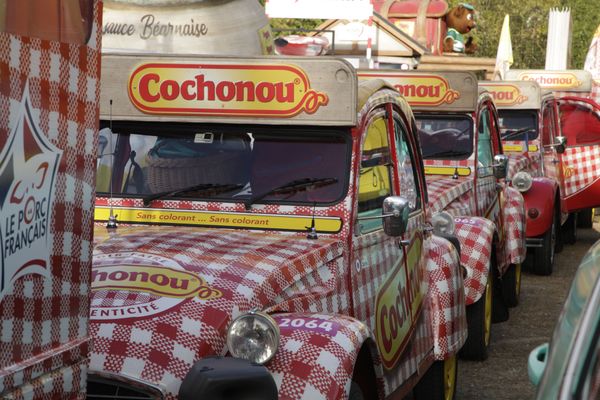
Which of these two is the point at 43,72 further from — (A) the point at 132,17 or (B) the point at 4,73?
(A) the point at 132,17

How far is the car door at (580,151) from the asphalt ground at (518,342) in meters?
1.67

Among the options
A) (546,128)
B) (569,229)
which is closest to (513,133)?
(546,128)

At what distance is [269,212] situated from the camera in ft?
18.2

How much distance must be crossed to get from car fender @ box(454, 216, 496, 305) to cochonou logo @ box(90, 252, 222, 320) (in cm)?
387

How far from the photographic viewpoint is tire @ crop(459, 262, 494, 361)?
852 cm

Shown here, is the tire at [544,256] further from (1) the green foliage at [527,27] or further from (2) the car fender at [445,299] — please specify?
(1) the green foliage at [527,27]

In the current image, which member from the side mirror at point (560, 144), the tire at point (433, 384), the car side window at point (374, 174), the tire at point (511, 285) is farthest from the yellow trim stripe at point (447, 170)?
the side mirror at point (560, 144)

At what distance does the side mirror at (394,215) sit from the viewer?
5602 mm

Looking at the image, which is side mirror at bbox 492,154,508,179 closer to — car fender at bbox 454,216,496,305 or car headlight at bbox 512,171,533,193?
car fender at bbox 454,216,496,305

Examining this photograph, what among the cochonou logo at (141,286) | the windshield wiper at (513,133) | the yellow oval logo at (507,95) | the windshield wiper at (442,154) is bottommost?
the cochonou logo at (141,286)

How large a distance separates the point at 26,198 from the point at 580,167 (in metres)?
13.9

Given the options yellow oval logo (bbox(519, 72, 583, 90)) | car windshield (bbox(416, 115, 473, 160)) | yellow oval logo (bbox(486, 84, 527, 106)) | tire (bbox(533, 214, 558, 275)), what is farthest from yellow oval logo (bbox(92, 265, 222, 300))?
yellow oval logo (bbox(519, 72, 583, 90))

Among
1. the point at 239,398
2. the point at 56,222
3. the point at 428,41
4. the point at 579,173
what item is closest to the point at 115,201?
the point at 239,398

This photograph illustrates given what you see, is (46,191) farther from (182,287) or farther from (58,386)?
(182,287)
